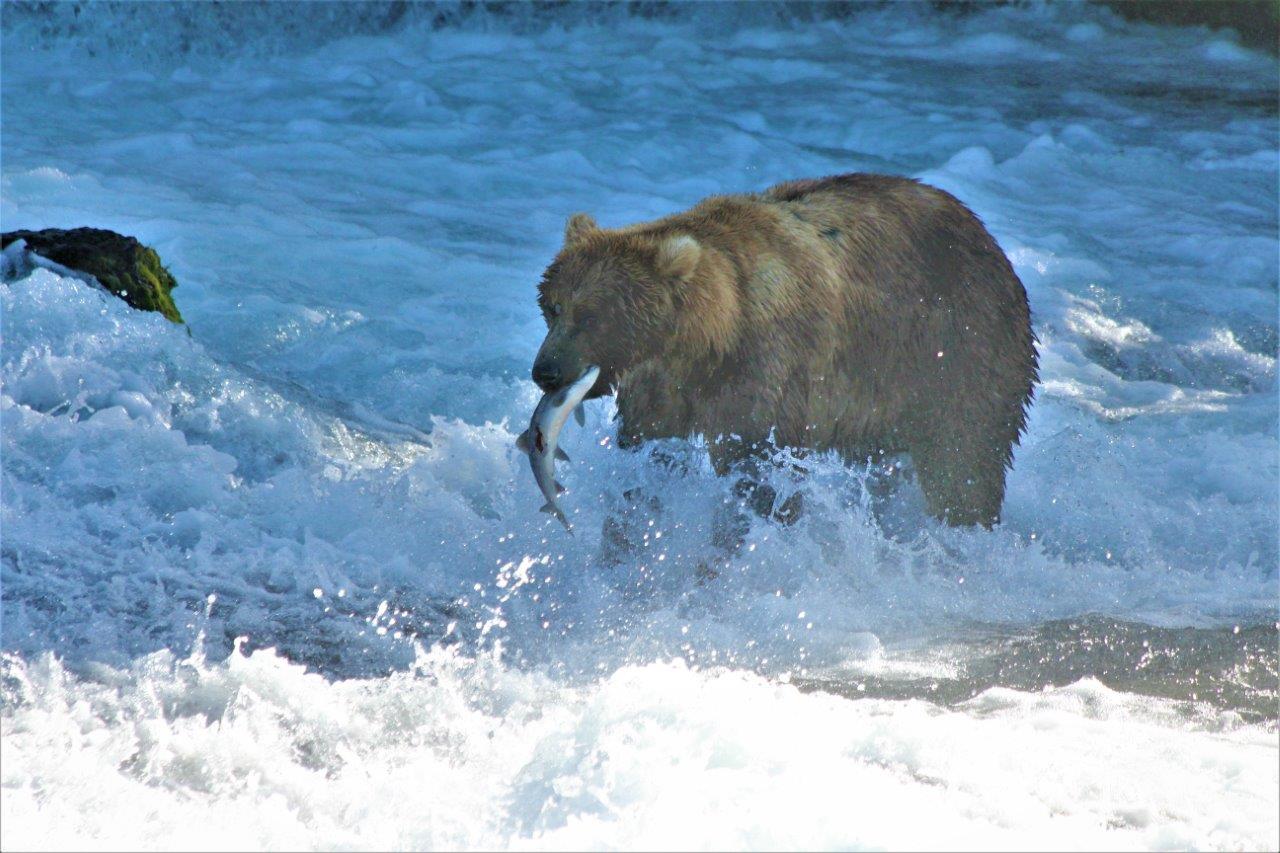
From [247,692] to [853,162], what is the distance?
906 cm

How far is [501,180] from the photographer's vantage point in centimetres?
1139

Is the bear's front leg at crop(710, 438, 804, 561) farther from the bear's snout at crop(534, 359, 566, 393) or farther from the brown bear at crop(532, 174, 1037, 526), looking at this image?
the bear's snout at crop(534, 359, 566, 393)

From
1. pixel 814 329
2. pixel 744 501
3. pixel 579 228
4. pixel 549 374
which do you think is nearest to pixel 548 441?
pixel 549 374

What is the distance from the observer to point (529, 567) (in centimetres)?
492

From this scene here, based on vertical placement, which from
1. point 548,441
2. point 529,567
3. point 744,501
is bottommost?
point 529,567

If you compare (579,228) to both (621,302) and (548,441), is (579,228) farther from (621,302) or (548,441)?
(548,441)

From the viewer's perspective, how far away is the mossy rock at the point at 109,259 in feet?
20.5

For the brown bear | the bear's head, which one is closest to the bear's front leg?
the brown bear

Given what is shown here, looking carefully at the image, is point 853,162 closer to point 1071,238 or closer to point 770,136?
point 770,136

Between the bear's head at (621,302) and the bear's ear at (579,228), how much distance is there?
0.59ft

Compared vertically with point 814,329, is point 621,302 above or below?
above

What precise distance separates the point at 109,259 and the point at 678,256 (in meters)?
3.01

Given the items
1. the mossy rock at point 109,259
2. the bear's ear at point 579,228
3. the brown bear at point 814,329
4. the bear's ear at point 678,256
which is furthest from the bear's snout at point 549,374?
the mossy rock at point 109,259

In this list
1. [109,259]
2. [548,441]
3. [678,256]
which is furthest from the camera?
[109,259]
